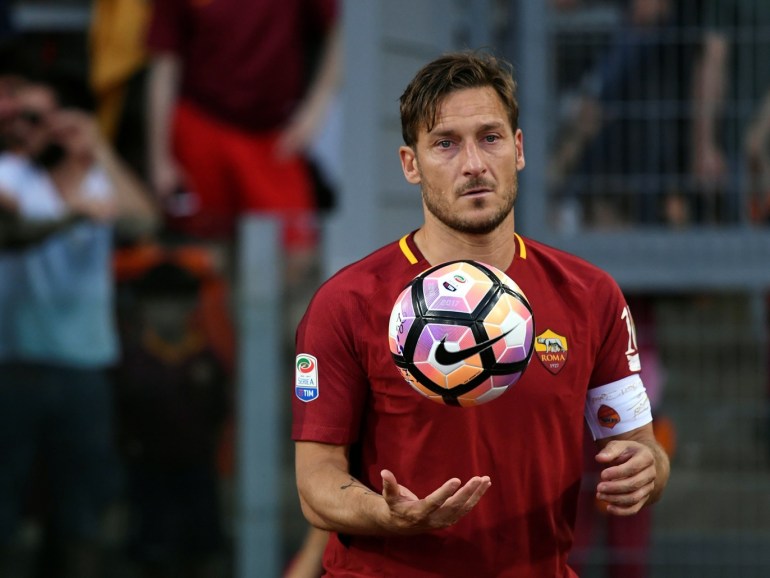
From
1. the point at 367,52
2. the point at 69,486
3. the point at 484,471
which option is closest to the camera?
the point at 484,471

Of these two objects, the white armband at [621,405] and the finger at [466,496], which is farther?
the white armband at [621,405]

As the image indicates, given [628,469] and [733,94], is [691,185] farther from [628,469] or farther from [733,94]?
[628,469]

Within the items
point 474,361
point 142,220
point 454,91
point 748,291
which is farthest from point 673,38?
point 474,361

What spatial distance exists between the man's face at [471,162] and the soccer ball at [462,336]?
9.1 inches

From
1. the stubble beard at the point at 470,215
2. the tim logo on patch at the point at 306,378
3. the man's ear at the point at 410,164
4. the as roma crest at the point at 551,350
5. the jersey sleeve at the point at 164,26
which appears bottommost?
the tim logo on patch at the point at 306,378

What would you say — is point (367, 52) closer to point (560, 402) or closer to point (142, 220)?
point (142, 220)

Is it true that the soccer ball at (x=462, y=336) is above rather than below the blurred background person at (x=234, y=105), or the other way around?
below

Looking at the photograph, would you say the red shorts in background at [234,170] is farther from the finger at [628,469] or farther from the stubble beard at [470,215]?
the finger at [628,469]

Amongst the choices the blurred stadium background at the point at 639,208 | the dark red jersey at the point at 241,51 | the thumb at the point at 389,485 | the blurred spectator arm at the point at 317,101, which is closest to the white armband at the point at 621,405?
the thumb at the point at 389,485

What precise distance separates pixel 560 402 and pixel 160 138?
4.60 meters

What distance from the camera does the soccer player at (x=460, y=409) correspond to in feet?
11.5

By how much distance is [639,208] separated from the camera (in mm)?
7301

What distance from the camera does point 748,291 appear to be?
285 inches

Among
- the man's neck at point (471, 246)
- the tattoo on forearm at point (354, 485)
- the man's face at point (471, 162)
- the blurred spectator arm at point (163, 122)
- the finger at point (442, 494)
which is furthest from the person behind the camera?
the blurred spectator arm at point (163, 122)
